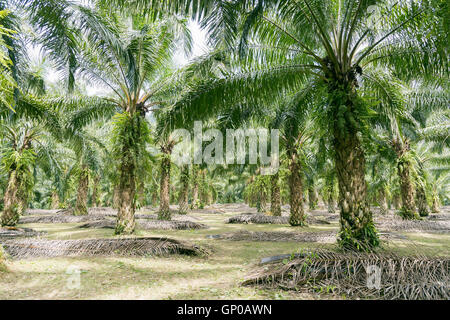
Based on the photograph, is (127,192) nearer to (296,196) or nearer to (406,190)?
(296,196)

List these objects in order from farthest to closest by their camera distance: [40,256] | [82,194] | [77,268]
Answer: [82,194]
[40,256]
[77,268]

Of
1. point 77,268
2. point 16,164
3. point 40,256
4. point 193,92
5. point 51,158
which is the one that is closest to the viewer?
point 77,268

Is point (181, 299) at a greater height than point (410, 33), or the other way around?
point (410, 33)

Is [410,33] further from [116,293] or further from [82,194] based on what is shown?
[82,194]

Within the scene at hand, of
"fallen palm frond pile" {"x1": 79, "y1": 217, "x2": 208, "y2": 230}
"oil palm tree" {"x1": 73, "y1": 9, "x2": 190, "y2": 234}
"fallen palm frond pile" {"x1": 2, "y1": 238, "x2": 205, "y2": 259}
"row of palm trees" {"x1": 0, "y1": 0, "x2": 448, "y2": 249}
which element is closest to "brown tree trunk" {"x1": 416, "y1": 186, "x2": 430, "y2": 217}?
"row of palm trees" {"x1": 0, "y1": 0, "x2": 448, "y2": 249}

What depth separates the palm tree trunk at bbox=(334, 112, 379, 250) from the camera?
5392mm

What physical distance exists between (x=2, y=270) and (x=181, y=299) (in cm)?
320

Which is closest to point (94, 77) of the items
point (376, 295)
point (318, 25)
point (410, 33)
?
point (318, 25)

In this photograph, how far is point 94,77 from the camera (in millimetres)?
9062

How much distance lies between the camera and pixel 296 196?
11492 millimetres

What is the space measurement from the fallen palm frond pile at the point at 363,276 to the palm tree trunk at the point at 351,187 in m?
1.39

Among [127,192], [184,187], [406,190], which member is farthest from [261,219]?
[406,190]

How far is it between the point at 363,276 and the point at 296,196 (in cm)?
788

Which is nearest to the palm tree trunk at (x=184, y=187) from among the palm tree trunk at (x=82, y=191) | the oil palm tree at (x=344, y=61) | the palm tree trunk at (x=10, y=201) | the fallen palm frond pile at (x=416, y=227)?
the palm tree trunk at (x=82, y=191)
